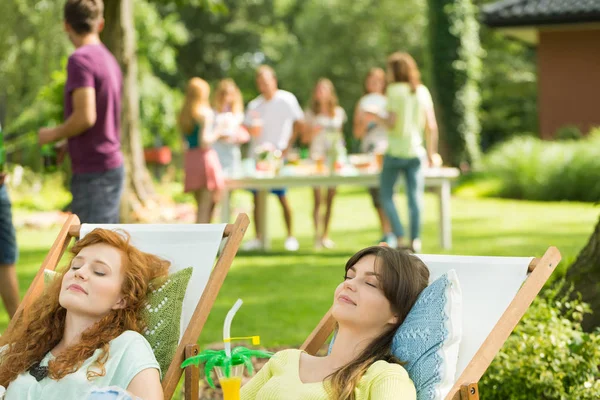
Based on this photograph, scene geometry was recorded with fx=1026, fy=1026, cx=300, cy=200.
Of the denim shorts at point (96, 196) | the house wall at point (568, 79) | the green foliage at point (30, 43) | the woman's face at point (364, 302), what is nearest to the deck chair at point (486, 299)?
the woman's face at point (364, 302)

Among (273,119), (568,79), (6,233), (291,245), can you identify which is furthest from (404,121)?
(568,79)

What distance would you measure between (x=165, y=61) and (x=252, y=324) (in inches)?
722

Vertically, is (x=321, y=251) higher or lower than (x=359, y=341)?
lower

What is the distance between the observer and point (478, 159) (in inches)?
835

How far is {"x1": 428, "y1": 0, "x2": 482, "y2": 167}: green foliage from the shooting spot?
2095 cm

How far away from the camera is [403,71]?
8352 millimetres

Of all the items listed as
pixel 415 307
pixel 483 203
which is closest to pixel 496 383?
pixel 415 307

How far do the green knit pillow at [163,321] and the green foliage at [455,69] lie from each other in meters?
17.9

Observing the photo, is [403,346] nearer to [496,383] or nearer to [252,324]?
[496,383]

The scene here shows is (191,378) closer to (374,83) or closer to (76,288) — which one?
(76,288)

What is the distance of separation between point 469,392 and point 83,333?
1.23 metres

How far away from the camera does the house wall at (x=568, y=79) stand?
738 inches

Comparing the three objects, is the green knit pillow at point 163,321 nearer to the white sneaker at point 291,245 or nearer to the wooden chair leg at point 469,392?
the wooden chair leg at point 469,392

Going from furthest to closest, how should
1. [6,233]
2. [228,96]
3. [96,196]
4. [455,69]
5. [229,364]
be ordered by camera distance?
[455,69] → [228,96] → [96,196] → [6,233] → [229,364]
